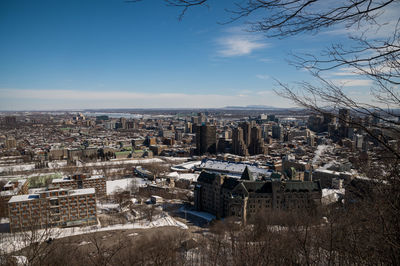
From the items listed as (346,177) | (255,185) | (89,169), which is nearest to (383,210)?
(255,185)

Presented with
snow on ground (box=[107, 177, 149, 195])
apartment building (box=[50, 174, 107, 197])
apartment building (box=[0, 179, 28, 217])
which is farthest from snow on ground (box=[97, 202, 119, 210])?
apartment building (box=[0, 179, 28, 217])

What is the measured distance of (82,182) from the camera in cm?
2222

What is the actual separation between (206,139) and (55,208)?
98.6ft

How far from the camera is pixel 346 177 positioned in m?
22.8

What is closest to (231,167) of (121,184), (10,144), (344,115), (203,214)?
(121,184)

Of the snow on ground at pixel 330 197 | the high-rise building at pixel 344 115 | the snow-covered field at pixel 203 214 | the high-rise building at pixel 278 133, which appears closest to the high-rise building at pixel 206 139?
the high-rise building at pixel 278 133

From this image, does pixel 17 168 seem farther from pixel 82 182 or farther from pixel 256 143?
pixel 256 143

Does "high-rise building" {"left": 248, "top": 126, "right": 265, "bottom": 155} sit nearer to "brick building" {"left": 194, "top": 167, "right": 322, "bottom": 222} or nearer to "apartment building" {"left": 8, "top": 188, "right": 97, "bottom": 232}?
"brick building" {"left": 194, "top": 167, "right": 322, "bottom": 222}

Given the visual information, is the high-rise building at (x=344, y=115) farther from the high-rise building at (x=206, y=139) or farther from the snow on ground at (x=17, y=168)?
the high-rise building at (x=206, y=139)

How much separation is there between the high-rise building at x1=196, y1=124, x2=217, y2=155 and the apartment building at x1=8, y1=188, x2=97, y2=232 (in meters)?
28.1

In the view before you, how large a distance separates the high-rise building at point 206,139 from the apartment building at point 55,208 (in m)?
28.1

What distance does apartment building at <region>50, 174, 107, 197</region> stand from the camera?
2107 centimetres

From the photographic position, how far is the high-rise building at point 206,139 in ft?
142

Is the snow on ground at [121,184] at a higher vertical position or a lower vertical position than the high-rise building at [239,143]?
lower
